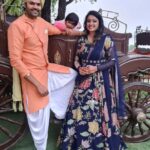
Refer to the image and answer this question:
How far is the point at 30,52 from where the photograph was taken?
12.6ft

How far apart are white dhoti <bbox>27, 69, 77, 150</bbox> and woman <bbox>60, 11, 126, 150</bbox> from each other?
8cm

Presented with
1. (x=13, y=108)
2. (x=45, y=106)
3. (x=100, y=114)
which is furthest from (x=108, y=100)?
(x=13, y=108)

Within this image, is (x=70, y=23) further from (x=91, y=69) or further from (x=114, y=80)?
(x=114, y=80)

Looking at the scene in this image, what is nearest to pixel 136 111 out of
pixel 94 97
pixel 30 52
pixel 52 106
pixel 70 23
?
pixel 94 97

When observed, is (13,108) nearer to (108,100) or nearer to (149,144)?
(108,100)

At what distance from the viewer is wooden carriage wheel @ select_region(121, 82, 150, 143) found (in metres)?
4.65

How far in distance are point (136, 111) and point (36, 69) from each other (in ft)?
4.74

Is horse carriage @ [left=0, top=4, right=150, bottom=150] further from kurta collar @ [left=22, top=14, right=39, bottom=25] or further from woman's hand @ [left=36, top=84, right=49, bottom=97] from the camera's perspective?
woman's hand @ [left=36, top=84, right=49, bottom=97]

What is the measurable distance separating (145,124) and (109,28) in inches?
51.8

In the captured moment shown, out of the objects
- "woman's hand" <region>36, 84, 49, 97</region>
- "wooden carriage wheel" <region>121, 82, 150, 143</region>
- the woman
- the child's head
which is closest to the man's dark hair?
the child's head

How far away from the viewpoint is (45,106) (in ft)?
13.1

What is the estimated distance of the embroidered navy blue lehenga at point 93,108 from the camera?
4133mm

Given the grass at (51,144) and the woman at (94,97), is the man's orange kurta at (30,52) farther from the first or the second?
the grass at (51,144)

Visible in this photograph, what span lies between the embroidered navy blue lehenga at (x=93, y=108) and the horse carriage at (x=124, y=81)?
0.73 feet
